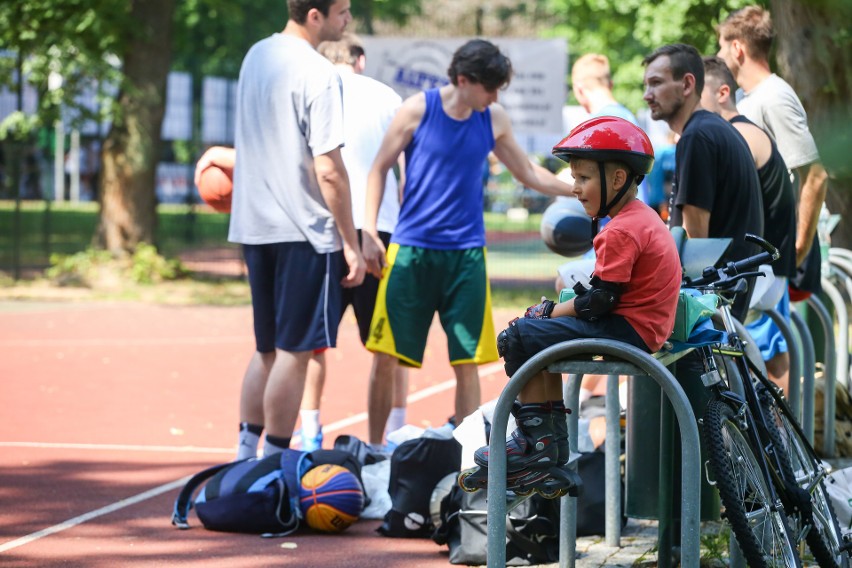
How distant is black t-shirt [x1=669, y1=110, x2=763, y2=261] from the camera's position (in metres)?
4.83

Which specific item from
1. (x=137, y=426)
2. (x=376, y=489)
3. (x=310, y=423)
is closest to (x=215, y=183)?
(x=310, y=423)

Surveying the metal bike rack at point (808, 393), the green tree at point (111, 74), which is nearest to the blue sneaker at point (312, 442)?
the metal bike rack at point (808, 393)

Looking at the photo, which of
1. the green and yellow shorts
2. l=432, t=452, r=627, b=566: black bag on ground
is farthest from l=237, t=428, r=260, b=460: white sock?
l=432, t=452, r=627, b=566: black bag on ground

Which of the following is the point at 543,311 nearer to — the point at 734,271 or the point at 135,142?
the point at 734,271

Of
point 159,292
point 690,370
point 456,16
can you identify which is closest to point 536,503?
point 690,370

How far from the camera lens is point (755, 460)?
3.83 m

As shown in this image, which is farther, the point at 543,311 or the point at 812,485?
the point at 812,485

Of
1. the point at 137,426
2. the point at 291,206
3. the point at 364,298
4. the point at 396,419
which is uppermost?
the point at 291,206

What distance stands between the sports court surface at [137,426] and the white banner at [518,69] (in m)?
4.60

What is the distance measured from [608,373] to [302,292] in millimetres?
2507

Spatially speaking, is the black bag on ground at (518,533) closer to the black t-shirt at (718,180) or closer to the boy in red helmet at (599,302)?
the boy in red helmet at (599,302)

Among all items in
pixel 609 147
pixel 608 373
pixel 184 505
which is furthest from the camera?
pixel 184 505

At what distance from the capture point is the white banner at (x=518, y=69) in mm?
17578

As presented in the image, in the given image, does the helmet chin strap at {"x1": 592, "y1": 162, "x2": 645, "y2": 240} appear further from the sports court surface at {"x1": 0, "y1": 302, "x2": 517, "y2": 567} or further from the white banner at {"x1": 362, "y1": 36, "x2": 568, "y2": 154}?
the white banner at {"x1": 362, "y1": 36, "x2": 568, "y2": 154}
